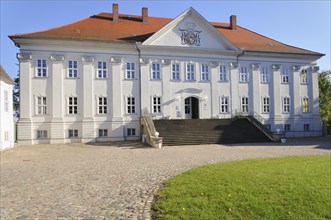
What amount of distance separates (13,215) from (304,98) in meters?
37.4

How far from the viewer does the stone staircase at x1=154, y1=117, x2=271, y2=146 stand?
25.7 metres

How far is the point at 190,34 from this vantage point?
1314 inches

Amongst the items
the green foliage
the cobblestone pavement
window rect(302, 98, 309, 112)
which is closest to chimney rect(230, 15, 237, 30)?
window rect(302, 98, 309, 112)

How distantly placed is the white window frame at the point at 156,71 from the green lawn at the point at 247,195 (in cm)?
2298

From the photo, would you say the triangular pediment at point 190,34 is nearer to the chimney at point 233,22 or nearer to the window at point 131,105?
the window at point 131,105

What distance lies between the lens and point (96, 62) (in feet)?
100

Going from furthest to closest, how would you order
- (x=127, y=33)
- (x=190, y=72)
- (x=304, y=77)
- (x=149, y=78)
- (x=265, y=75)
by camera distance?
(x=304, y=77) < (x=265, y=75) < (x=190, y=72) < (x=127, y=33) < (x=149, y=78)

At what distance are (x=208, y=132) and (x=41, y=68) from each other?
1706cm

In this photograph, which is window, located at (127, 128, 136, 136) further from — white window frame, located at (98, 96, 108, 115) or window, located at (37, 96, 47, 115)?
window, located at (37, 96, 47, 115)

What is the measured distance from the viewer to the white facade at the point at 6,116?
23.5m

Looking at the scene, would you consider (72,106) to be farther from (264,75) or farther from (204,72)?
(264,75)

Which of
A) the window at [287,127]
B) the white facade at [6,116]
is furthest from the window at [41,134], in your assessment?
the window at [287,127]

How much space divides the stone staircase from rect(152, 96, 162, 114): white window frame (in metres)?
2.90

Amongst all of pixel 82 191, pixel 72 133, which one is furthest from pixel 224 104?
pixel 82 191
